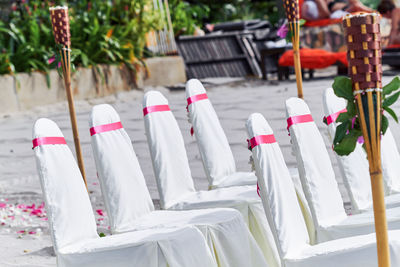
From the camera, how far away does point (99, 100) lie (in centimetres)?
926

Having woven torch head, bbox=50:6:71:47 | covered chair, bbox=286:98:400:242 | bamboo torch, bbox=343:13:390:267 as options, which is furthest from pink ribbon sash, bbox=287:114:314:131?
woven torch head, bbox=50:6:71:47

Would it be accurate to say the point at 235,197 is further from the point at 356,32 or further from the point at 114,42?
the point at 114,42

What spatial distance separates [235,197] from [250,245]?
0.45m

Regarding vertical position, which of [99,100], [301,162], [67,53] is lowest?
[99,100]

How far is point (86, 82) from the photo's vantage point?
30.7 feet

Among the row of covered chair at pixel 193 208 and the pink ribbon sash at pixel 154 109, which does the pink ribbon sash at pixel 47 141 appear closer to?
the row of covered chair at pixel 193 208

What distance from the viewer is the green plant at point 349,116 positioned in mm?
1874

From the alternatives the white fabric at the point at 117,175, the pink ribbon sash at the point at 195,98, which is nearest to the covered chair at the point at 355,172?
the pink ribbon sash at the point at 195,98

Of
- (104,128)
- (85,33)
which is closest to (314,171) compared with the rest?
(104,128)

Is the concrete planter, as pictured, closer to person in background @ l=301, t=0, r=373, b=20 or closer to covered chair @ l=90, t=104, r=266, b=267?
person in background @ l=301, t=0, r=373, b=20

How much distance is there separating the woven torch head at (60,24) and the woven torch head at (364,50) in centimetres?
251

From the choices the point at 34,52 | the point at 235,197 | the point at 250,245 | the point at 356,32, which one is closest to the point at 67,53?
the point at 235,197

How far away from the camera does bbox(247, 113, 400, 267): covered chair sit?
242 cm

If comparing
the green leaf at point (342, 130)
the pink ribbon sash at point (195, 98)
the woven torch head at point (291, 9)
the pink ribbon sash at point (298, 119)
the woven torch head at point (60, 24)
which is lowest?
the pink ribbon sash at point (195, 98)
